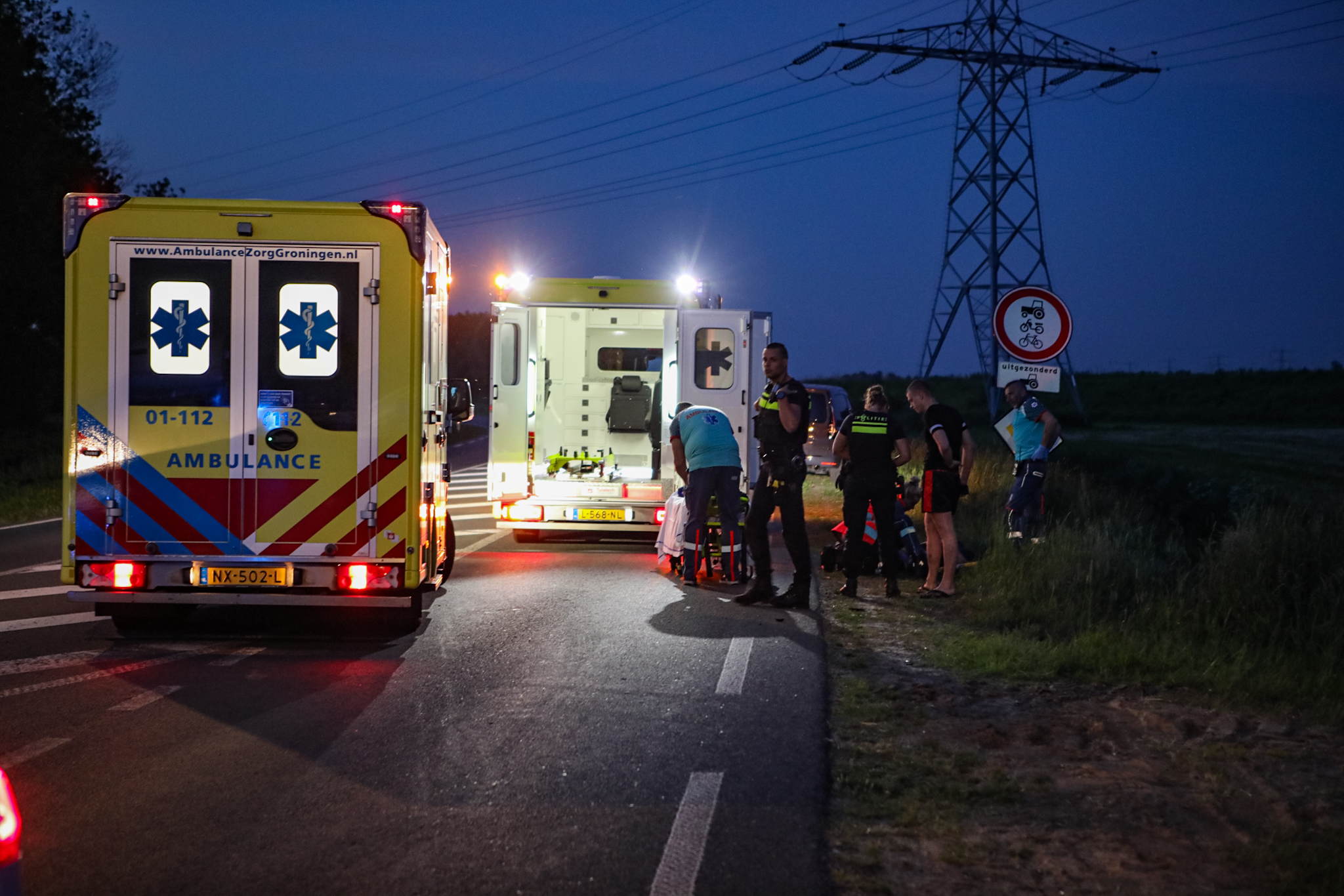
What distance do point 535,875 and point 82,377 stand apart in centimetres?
541

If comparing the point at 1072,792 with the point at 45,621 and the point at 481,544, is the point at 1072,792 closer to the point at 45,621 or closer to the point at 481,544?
the point at 45,621

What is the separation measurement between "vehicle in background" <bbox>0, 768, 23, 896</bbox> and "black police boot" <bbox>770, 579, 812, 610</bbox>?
8.00 meters

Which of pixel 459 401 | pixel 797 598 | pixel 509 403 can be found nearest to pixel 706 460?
pixel 797 598

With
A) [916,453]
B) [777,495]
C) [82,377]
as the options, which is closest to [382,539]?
[82,377]

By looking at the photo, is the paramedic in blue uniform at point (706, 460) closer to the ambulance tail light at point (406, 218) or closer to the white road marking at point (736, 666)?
the white road marking at point (736, 666)

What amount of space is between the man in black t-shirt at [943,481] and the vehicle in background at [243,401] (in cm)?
448

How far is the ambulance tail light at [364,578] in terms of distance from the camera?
341 inches

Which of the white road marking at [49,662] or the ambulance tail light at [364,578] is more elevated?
the ambulance tail light at [364,578]

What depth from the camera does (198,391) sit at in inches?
337

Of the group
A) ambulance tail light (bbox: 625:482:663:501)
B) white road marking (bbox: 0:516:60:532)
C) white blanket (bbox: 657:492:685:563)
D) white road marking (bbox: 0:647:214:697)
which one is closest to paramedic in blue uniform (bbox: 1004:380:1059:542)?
white blanket (bbox: 657:492:685:563)

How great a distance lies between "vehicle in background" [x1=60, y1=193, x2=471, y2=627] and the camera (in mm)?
8500

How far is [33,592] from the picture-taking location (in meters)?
11.0

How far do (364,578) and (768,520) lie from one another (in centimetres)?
350

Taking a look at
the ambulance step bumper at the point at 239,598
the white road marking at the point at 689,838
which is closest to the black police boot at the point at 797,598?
the ambulance step bumper at the point at 239,598
